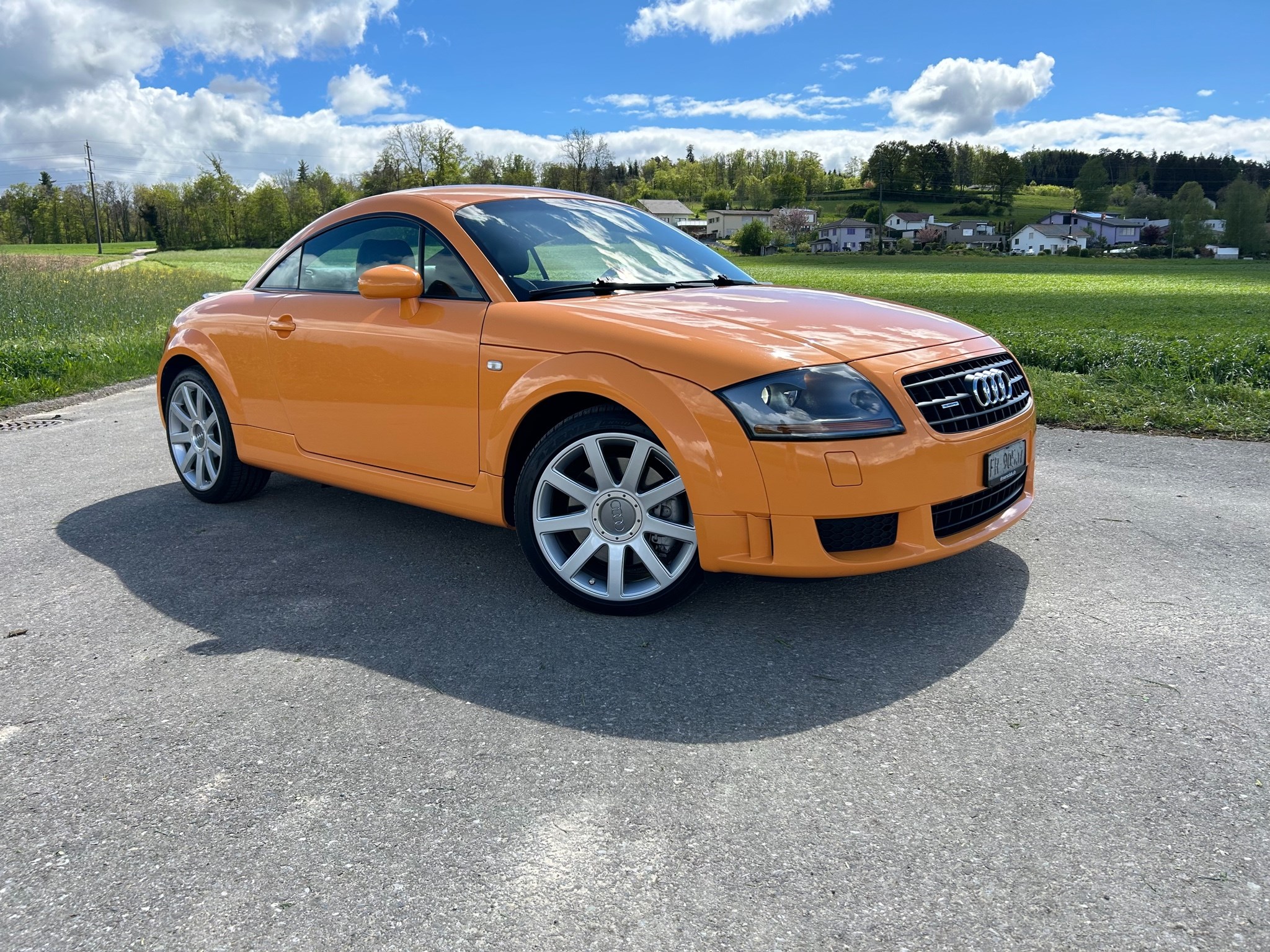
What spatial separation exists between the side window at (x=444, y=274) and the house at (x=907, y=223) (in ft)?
502

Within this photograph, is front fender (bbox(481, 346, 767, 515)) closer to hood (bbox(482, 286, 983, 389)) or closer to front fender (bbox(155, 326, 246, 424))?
Answer: hood (bbox(482, 286, 983, 389))

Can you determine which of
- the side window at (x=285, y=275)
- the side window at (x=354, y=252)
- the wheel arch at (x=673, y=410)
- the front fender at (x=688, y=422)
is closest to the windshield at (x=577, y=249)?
the side window at (x=354, y=252)

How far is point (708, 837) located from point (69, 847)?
4.89 feet

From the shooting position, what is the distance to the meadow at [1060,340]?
25.9ft

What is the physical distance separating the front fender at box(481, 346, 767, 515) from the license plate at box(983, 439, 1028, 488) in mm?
925

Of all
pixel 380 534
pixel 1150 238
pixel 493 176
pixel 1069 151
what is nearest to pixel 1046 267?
pixel 493 176

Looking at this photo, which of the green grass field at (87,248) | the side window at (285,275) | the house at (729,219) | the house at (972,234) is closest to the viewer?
the side window at (285,275)

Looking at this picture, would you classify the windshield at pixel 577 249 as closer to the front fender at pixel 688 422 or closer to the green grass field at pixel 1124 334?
the front fender at pixel 688 422

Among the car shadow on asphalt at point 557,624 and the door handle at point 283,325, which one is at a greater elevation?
the door handle at point 283,325

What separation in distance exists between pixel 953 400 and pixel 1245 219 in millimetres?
138517

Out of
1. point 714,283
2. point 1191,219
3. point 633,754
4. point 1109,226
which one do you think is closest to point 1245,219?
point 1191,219

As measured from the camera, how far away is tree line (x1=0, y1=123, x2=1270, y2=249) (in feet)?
262

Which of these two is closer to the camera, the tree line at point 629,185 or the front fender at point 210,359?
the front fender at point 210,359

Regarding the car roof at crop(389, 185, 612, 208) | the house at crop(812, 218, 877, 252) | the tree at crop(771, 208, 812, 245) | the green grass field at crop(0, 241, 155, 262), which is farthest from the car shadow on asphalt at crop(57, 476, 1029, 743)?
the house at crop(812, 218, 877, 252)
